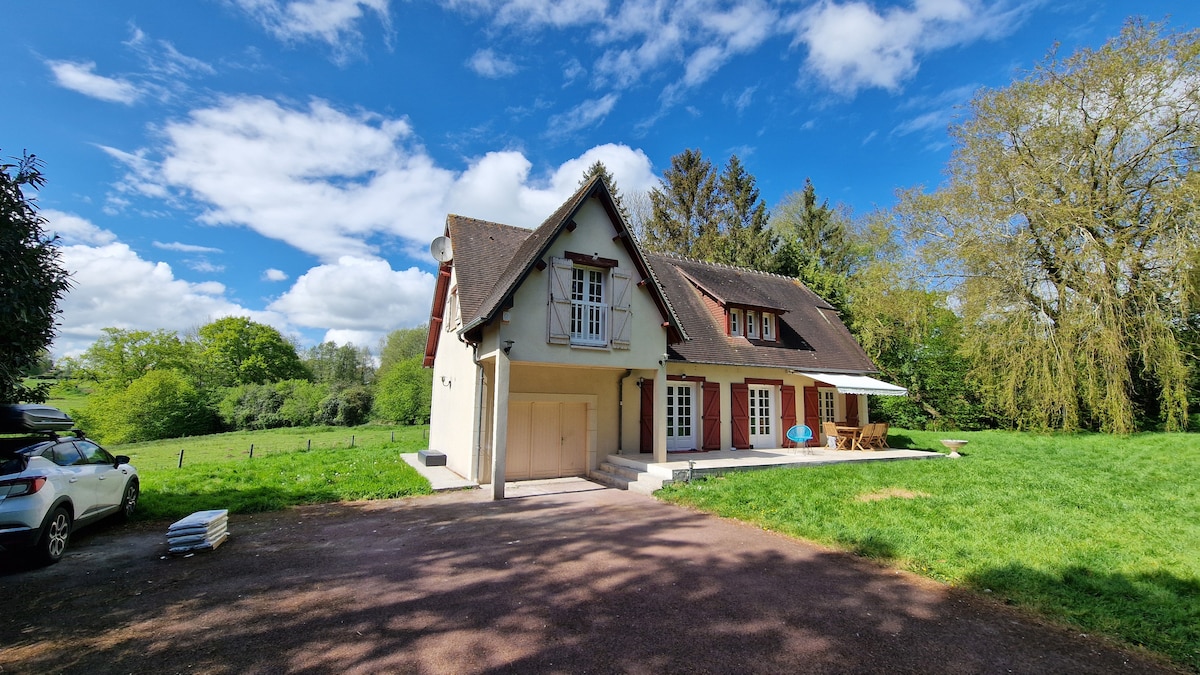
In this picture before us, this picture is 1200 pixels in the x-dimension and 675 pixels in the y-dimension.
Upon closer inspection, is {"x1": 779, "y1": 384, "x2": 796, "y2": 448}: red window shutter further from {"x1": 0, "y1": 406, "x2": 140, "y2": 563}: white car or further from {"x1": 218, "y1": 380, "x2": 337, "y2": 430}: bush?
{"x1": 218, "y1": 380, "x2": 337, "y2": 430}: bush

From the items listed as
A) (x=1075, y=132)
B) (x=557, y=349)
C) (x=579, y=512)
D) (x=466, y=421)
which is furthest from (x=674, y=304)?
(x=1075, y=132)

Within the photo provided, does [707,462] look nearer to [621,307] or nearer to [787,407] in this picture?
[621,307]

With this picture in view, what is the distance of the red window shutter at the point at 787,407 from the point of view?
55.9 ft

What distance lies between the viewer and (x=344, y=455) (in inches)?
714

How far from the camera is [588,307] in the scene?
12.1m

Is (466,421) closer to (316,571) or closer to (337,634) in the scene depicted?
(316,571)

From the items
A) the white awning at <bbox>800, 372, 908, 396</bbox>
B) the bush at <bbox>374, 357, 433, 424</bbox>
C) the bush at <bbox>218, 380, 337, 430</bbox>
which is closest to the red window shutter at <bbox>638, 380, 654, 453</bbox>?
the white awning at <bbox>800, 372, 908, 396</bbox>

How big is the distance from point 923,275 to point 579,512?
20.4 m

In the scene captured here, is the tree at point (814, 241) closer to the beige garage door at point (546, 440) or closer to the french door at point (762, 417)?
the french door at point (762, 417)

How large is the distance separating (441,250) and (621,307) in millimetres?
6116

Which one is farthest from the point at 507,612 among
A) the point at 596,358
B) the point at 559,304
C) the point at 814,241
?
the point at 814,241

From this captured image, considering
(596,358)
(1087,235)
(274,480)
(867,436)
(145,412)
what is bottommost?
(274,480)

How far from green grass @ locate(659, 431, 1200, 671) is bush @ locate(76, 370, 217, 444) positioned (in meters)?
35.9

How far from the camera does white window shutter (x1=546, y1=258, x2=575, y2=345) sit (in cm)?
1138
